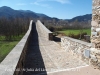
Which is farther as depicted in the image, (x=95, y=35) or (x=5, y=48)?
(x=5, y=48)

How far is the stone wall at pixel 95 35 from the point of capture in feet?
16.9

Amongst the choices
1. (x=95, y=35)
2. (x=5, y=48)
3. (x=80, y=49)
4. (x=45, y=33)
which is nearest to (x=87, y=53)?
(x=80, y=49)

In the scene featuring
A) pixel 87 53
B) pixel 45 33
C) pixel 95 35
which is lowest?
pixel 87 53

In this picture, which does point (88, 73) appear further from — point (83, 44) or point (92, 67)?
point (83, 44)

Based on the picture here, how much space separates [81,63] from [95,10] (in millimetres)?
2050

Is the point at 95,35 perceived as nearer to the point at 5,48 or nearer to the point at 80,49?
the point at 80,49

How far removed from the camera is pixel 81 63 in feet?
19.4

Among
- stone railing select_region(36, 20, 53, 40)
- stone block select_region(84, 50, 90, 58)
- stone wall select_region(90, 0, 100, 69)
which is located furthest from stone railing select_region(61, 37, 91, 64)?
stone railing select_region(36, 20, 53, 40)

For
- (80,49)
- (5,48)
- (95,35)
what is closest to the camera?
(95,35)

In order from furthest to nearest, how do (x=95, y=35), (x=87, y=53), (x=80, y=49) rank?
(x=80, y=49) → (x=87, y=53) → (x=95, y=35)

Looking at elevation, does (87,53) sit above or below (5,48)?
above

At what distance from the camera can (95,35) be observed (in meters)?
5.32

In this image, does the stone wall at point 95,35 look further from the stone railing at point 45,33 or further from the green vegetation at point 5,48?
the green vegetation at point 5,48

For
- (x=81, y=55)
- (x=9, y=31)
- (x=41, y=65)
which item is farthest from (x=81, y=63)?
(x=9, y=31)
